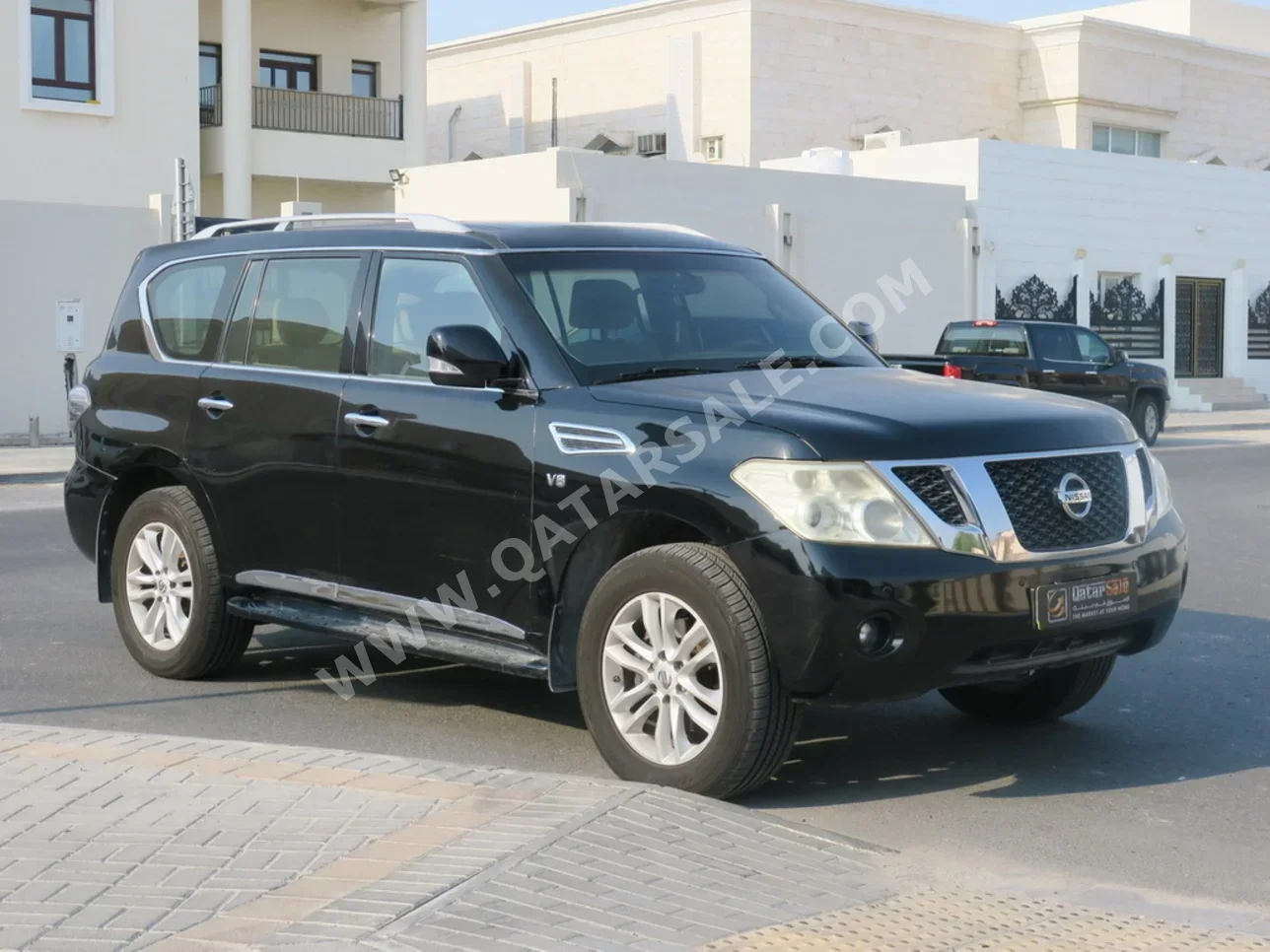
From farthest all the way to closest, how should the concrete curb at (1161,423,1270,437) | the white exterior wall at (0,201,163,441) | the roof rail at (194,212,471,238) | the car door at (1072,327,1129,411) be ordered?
the concrete curb at (1161,423,1270,437), the car door at (1072,327,1129,411), the white exterior wall at (0,201,163,441), the roof rail at (194,212,471,238)

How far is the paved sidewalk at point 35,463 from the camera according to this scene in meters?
20.8

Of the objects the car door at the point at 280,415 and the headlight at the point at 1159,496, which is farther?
the car door at the point at 280,415

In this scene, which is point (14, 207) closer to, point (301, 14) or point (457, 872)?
point (301, 14)

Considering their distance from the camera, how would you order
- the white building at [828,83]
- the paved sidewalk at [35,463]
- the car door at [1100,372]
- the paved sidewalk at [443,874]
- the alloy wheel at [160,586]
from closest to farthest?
the paved sidewalk at [443,874], the alloy wheel at [160,586], the paved sidewalk at [35,463], the car door at [1100,372], the white building at [828,83]

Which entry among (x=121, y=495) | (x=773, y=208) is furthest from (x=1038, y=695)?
(x=773, y=208)

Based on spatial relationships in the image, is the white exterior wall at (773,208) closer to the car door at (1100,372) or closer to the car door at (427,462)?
Result: the car door at (1100,372)

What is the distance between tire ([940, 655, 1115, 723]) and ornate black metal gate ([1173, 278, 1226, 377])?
114 feet

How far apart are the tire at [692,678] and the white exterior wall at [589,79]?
136 feet

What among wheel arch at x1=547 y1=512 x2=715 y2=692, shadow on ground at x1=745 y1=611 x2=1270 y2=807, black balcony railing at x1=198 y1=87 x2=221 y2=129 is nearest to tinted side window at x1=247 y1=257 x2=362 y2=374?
wheel arch at x1=547 y1=512 x2=715 y2=692

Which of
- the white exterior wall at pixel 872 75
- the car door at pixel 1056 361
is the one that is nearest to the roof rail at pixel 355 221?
the car door at pixel 1056 361

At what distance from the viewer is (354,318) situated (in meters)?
7.30

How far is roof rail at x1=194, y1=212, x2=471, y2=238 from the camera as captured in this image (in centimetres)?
720

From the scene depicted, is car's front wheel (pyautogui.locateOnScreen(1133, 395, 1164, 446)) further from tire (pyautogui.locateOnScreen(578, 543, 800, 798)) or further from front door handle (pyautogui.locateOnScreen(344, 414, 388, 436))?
tire (pyautogui.locateOnScreen(578, 543, 800, 798))

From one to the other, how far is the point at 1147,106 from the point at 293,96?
2827cm
